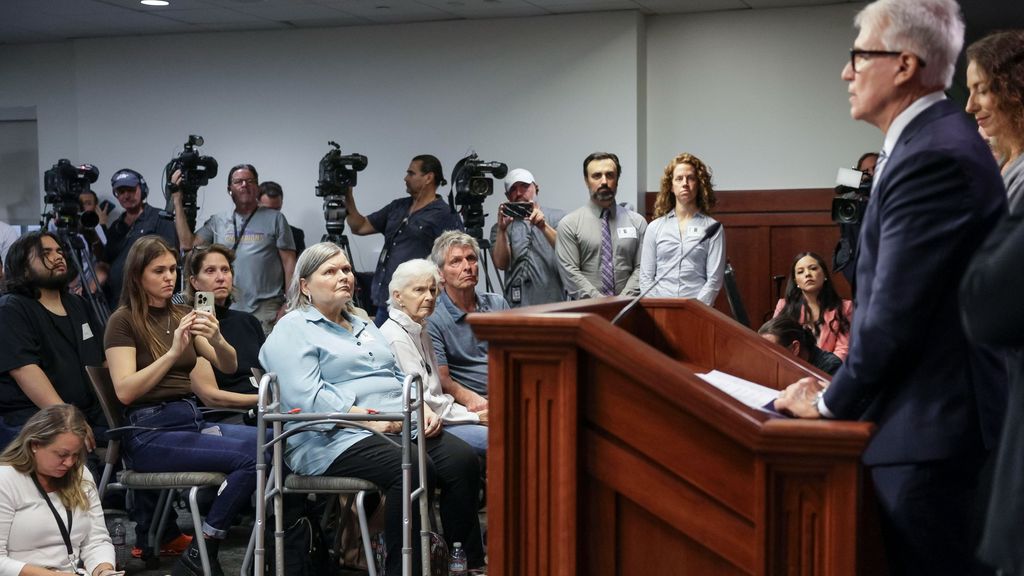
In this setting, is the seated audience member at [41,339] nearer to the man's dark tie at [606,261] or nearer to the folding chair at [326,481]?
the folding chair at [326,481]

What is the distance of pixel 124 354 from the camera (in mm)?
3773

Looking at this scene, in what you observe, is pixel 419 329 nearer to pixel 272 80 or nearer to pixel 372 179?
pixel 372 179

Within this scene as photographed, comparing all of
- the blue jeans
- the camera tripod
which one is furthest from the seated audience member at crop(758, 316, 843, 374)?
the camera tripod

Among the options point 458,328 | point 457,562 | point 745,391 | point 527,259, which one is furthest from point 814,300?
point 745,391

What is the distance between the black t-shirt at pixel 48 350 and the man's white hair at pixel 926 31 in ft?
11.1

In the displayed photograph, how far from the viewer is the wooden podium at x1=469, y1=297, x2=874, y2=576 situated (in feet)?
4.53

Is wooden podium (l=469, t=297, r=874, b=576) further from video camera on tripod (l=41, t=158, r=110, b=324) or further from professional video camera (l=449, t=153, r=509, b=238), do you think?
video camera on tripod (l=41, t=158, r=110, b=324)

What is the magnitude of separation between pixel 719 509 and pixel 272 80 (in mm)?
7742

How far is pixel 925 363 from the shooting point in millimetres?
1504

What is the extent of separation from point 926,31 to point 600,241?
13.9ft

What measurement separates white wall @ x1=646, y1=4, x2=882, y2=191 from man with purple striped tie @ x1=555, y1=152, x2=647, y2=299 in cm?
220

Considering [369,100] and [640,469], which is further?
[369,100]

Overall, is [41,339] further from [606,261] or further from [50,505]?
[606,261]

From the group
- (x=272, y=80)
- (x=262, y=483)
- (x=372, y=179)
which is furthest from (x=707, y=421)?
(x=272, y=80)
